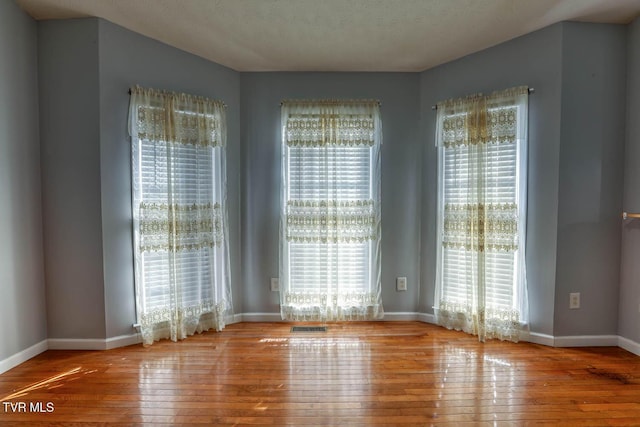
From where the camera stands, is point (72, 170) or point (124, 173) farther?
point (124, 173)

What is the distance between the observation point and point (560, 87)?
2586 millimetres

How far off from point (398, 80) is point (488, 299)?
223 centimetres

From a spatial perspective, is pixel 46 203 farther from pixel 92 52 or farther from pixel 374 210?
pixel 374 210

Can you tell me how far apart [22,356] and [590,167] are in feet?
15.1

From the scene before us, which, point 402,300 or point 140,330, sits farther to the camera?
point 402,300

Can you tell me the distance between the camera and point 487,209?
2.84 m

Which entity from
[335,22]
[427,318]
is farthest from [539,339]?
[335,22]

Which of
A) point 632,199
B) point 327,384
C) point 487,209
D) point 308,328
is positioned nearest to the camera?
point 327,384

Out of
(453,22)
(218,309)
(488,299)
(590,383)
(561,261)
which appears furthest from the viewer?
(218,309)

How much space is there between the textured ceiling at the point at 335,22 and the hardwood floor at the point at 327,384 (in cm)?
254

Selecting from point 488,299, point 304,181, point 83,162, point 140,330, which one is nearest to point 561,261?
point 488,299

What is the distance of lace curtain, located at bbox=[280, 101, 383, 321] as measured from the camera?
322 centimetres

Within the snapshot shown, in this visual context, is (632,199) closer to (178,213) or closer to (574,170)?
(574,170)

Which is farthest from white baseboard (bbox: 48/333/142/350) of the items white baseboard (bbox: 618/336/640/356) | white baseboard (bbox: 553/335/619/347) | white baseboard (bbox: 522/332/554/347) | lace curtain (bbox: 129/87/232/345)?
white baseboard (bbox: 618/336/640/356)
